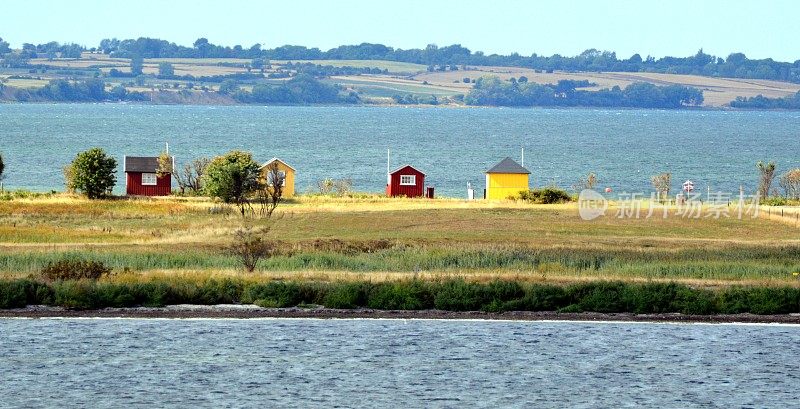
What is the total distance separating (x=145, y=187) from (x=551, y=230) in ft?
118

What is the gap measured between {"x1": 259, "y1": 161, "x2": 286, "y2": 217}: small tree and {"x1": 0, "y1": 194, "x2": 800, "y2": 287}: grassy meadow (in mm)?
915

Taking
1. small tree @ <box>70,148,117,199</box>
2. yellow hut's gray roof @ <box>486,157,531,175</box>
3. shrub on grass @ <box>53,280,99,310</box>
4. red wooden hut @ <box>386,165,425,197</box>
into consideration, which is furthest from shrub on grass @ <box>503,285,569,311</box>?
red wooden hut @ <box>386,165,425,197</box>

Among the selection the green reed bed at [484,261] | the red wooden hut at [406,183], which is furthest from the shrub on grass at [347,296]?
the red wooden hut at [406,183]

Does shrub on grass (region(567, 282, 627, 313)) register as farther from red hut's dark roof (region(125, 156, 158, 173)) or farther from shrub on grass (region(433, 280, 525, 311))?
red hut's dark roof (region(125, 156, 158, 173))

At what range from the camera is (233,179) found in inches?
2746

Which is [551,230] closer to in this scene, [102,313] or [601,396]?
[102,313]

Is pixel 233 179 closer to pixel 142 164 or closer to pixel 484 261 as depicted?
pixel 142 164

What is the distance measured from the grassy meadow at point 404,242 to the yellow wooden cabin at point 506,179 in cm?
1018

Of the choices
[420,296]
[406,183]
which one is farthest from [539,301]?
[406,183]

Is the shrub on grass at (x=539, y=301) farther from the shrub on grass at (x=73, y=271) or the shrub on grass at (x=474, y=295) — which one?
the shrub on grass at (x=73, y=271)

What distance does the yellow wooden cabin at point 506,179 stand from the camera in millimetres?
84500

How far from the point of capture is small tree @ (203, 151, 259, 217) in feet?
216

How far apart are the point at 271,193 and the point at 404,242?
1654 centimetres

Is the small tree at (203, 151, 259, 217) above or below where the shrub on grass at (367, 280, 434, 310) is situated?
above
